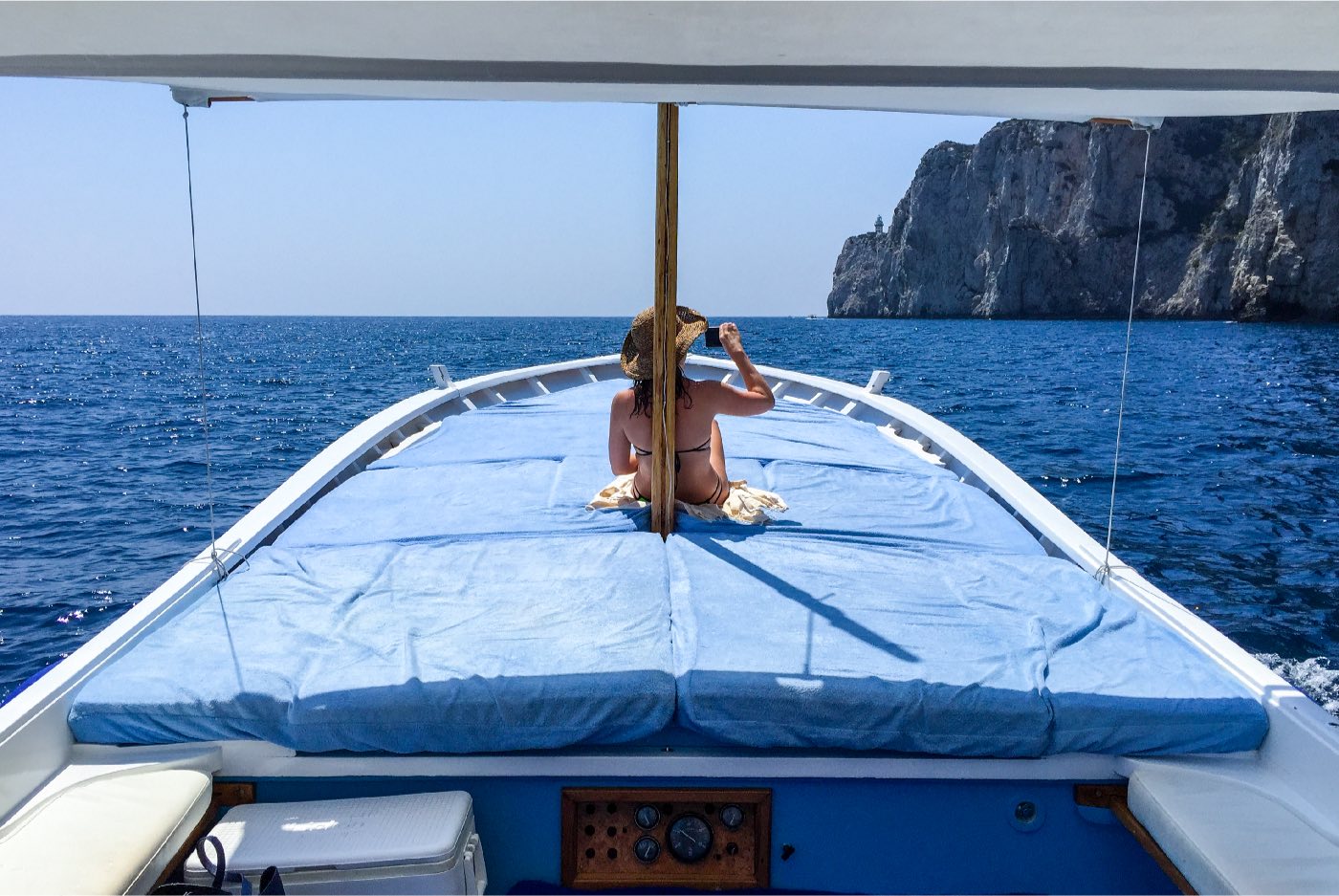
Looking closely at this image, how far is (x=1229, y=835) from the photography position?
1.81 meters

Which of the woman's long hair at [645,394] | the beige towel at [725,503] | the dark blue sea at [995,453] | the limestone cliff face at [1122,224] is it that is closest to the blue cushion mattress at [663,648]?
the beige towel at [725,503]

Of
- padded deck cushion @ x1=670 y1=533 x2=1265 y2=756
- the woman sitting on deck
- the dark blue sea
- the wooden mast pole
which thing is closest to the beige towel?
the woman sitting on deck

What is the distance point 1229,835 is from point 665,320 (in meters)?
2.16

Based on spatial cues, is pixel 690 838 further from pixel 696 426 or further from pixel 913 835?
pixel 696 426

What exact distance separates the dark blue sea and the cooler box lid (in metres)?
5.14

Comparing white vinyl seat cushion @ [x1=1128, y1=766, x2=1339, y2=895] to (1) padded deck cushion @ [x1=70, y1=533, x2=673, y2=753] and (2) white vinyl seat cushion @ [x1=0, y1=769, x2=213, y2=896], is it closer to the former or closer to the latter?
(1) padded deck cushion @ [x1=70, y1=533, x2=673, y2=753]

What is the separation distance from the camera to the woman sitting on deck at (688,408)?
3.35 metres

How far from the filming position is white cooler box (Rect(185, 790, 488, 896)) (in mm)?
1811

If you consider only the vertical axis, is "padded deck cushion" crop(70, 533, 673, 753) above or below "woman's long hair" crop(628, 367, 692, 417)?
below

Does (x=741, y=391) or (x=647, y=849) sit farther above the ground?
(x=741, y=391)

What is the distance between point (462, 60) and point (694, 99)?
0.66 m

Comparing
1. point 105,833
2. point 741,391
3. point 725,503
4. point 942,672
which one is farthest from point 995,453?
point 105,833

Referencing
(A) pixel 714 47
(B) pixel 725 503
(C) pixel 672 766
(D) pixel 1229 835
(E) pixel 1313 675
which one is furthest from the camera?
(E) pixel 1313 675

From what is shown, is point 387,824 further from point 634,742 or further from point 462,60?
point 462,60
